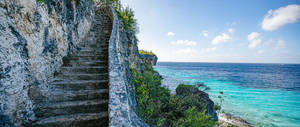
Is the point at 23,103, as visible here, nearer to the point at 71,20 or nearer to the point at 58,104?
the point at 58,104

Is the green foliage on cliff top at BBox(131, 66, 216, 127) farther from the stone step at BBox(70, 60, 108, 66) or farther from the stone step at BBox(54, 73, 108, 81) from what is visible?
the stone step at BBox(70, 60, 108, 66)

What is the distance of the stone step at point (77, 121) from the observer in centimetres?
220

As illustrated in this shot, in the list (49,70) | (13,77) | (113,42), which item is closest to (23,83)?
(13,77)

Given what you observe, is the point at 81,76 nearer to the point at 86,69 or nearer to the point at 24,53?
the point at 86,69

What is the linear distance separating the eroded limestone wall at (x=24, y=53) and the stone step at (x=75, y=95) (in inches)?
11.8

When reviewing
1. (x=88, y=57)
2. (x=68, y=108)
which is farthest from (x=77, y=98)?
(x=88, y=57)

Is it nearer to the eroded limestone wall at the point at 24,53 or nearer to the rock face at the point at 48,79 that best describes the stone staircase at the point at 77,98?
the rock face at the point at 48,79

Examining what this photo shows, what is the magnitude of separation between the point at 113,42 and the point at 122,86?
2598mm

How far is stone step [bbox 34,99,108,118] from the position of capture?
→ 244cm

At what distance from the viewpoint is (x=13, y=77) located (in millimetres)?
2057

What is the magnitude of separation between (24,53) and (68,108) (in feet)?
4.78

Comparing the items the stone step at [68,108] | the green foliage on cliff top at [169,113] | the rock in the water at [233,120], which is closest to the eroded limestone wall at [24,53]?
the stone step at [68,108]

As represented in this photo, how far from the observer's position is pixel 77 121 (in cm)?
229

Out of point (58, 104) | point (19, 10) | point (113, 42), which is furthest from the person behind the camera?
point (113, 42)
